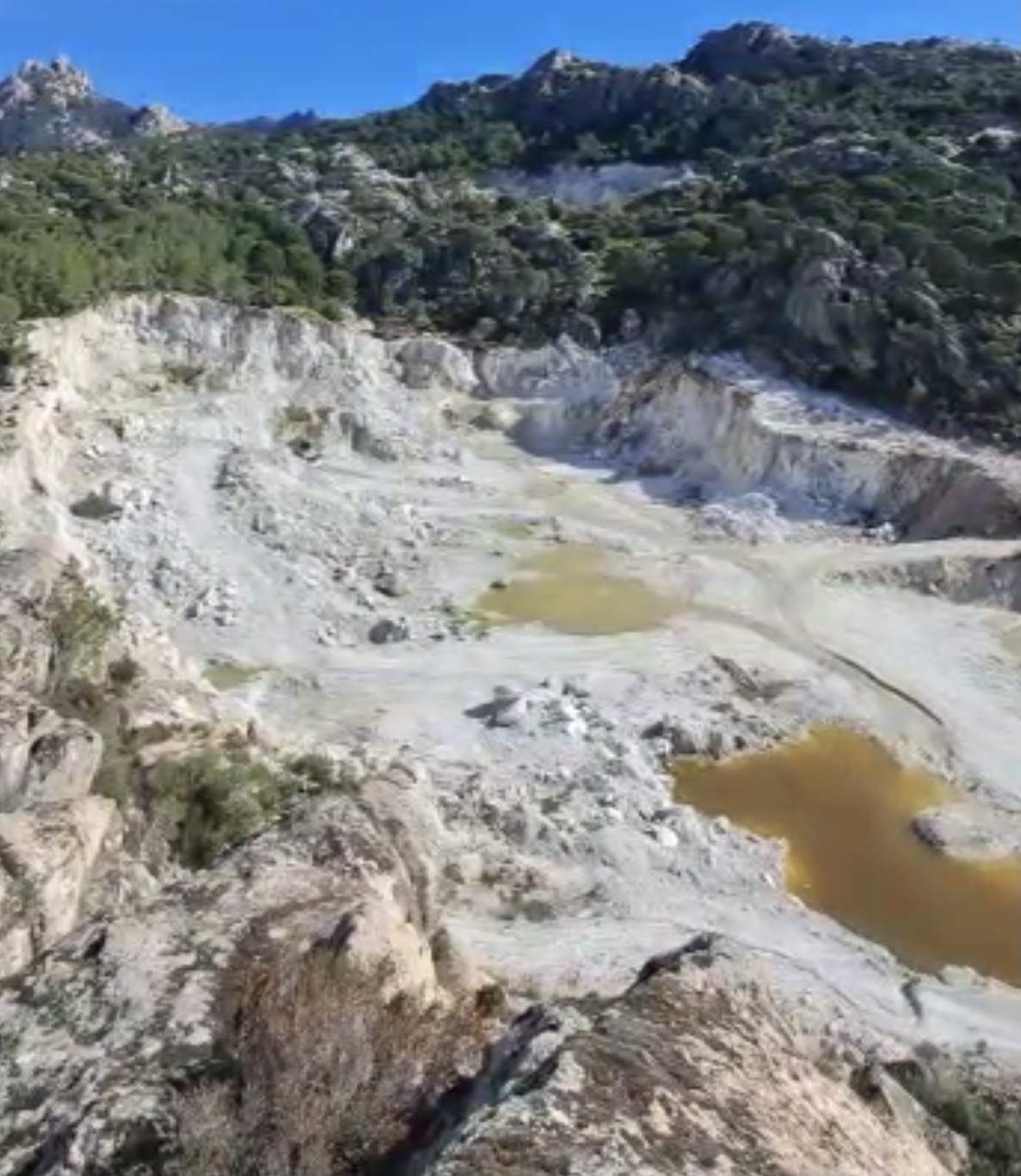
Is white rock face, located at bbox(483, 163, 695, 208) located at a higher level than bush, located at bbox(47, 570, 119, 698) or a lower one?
higher

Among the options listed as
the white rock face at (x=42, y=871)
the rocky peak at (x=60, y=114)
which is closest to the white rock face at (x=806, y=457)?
the white rock face at (x=42, y=871)

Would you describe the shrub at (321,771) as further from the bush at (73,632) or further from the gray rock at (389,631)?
the gray rock at (389,631)

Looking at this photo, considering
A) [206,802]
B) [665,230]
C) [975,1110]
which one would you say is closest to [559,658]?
[206,802]

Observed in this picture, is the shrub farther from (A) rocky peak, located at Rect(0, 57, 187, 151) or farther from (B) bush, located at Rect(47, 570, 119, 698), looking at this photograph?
(A) rocky peak, located at Rect(0, 57, 187, 151)

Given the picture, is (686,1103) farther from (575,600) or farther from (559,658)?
(575,600)

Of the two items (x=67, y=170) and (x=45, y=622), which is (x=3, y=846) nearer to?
(x=45, y=622)

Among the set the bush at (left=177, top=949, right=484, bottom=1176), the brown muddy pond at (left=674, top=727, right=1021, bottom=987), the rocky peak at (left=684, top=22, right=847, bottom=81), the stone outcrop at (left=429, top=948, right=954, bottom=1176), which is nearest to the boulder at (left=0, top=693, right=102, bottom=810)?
the bush at (left=177, top=949, right=484, bottom=1176)

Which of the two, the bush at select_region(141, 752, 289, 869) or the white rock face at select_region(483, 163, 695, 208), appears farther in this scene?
the white rock face at select_region(483, 163, 695, 208)
